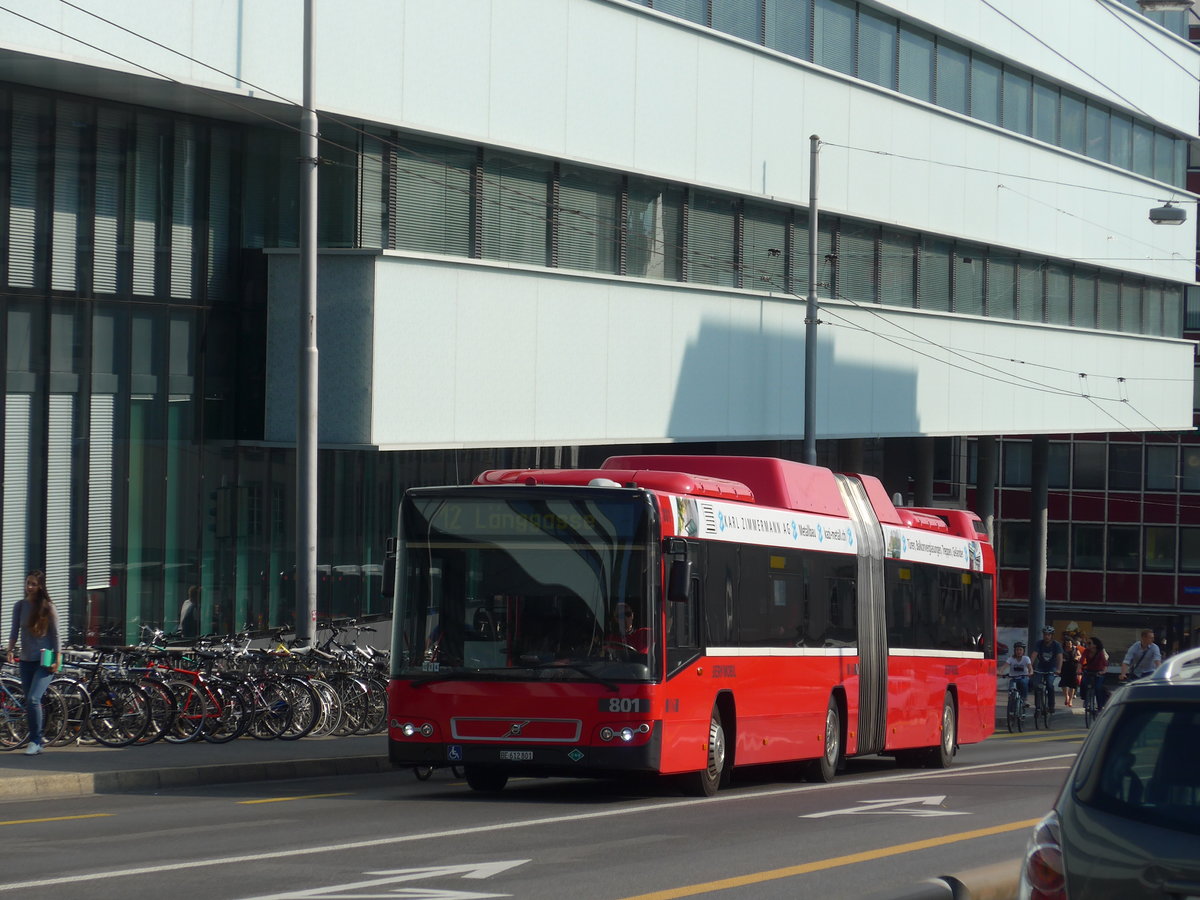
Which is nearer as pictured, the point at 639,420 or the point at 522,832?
the point at 522,832

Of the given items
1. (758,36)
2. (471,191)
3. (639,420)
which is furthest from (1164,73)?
(471,191)

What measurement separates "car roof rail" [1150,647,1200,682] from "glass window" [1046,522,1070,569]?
2979 inches

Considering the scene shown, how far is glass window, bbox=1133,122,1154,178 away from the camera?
5009 cm

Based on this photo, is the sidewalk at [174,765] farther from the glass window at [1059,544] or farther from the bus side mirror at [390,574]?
the glass window at [1059,544]

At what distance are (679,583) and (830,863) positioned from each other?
4.02 m

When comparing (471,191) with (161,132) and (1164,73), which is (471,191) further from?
(1164,73)

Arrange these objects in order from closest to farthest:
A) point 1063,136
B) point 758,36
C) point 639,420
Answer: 1. point 639,420
2. point 758,36
3. point 1063,136

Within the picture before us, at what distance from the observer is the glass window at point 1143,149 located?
5009cm

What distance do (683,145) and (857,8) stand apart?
24.3 ft

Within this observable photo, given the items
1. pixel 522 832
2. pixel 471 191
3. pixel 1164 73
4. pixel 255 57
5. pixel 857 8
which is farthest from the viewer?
pixel 1164 73

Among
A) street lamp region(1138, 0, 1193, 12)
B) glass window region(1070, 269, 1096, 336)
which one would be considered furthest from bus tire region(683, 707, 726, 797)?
glass window region(1070, 269, 1096, 336)

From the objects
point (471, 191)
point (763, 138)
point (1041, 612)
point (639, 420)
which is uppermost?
point (763, 138)

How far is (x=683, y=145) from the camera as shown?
30.9 meters

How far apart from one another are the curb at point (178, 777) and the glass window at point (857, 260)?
19924mm
